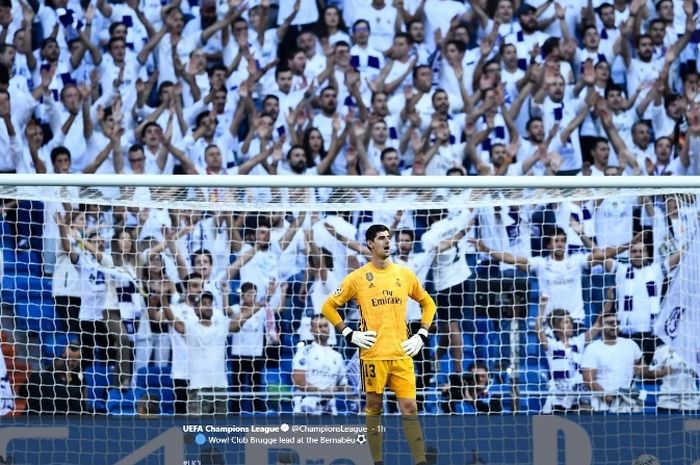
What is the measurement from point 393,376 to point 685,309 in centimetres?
262

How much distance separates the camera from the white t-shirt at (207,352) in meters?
9.47

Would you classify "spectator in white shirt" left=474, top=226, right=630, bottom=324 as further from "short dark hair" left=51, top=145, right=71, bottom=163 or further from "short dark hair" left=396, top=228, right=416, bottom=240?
"short dark hair" left=51, top=145, right=71, bottom=163

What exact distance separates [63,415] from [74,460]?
406 millimetres

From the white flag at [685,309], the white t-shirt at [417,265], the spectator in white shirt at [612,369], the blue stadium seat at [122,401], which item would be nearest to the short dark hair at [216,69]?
the white t-shirt at [417,265]

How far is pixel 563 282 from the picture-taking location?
9.63m

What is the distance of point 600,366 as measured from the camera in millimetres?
9516

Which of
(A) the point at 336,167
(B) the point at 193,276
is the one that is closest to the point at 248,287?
(B) the point at 193,276

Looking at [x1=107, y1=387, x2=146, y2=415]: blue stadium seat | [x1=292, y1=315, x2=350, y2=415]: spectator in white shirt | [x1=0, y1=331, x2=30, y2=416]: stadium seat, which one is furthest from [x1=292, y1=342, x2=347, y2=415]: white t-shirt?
[x1=0, y1=331, x2=30, y2=416]: stadium seat

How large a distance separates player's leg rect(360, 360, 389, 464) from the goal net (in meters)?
1.20

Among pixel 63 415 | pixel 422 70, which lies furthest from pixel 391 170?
pixel 63 415

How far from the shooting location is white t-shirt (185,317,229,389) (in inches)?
373

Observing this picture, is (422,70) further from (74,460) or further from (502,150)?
(74,460)

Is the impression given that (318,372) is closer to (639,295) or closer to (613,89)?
(639,295)

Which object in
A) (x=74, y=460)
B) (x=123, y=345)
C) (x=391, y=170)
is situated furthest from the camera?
(x=391, y=170)
